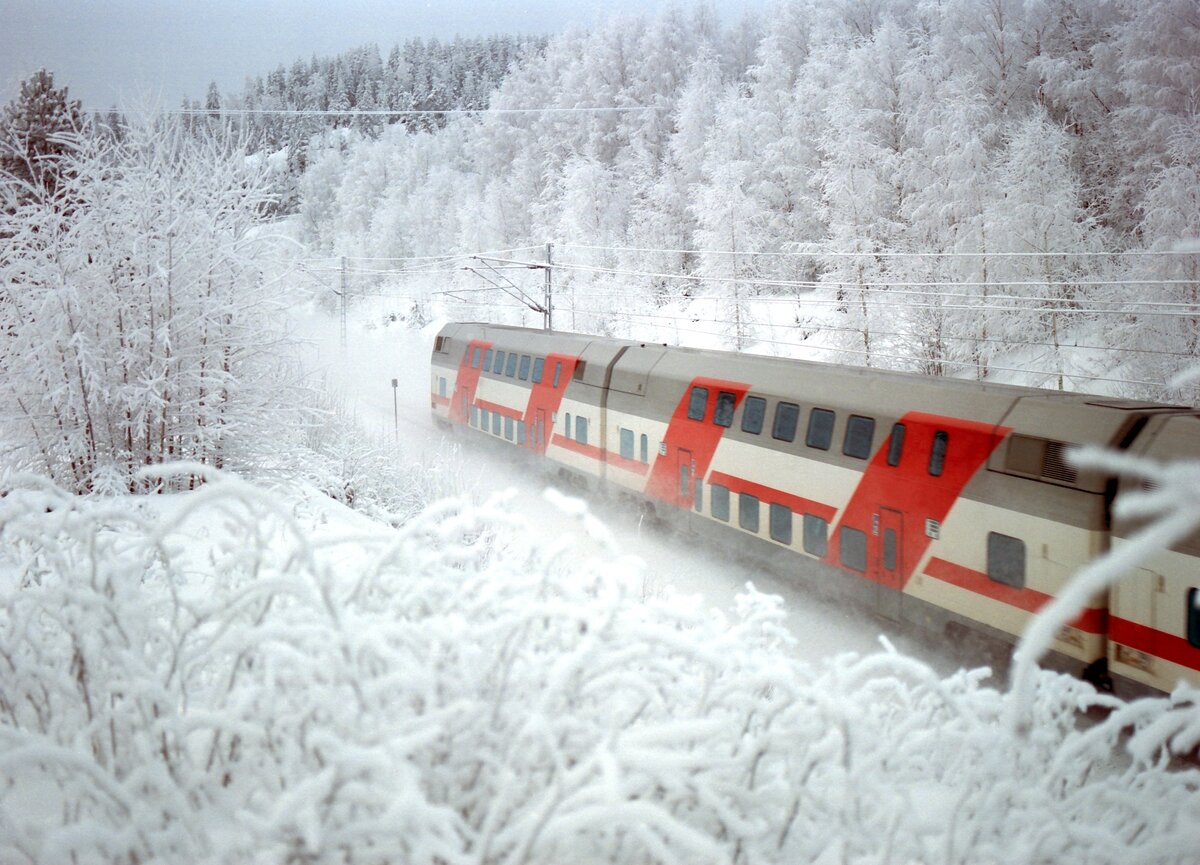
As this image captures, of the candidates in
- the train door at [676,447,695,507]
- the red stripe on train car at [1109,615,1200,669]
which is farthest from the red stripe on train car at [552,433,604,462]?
the red stripe on train car at [1109,615,1200,669]

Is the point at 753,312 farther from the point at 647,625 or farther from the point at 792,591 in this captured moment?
the point at 647,625

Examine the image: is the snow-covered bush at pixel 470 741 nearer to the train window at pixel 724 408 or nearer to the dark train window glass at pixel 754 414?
the dark train window glass at pixel 754 414

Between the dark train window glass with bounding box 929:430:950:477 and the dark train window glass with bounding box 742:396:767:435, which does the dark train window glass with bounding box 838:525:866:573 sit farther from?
the dark train window glass with bounding box 742:396:767:435

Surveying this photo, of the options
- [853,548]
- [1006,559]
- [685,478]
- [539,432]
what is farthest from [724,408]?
[539,432]

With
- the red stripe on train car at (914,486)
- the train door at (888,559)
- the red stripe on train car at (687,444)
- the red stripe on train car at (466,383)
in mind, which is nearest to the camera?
the red stripe on train car at (914,486)

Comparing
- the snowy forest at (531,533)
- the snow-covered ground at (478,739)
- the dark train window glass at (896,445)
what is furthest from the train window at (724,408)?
the snow-covered ground at (478,739)

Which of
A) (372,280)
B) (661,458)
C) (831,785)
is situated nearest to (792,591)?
(661,458)

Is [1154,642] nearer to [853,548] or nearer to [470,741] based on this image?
[853,548]
